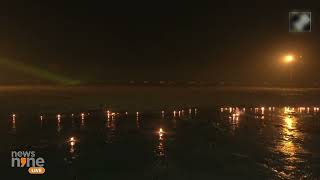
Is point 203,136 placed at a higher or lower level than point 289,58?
lower

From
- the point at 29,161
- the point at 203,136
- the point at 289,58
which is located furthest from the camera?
the point at 289,58

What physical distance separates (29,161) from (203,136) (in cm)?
688

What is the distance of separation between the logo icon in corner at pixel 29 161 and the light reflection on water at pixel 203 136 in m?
0.79

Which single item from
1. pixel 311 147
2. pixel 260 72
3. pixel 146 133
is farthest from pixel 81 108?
pixel 260 72

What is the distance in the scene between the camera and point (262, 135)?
16.0 m

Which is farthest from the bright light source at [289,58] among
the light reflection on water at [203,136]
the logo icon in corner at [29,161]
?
the logo icon in corner at [29,161]

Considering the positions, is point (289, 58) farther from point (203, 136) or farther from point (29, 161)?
point (29, 161)

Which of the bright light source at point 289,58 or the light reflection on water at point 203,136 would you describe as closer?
the light reflection on water at point 203,136

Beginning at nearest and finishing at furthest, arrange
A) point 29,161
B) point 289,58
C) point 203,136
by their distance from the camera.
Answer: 1. point 29,161
2. point 203,136
3. point 289,58

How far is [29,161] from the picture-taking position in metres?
11.0

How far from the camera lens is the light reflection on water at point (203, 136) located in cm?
1175

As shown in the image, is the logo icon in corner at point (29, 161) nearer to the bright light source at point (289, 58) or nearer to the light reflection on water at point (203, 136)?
the light reflection on water at point (203, 136)

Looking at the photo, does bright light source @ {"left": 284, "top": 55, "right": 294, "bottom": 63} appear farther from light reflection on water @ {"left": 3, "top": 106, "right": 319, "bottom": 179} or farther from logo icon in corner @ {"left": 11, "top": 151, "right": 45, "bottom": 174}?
logo icon in corner @ {"left": 11, "top": 151, "right": 45, "bottom": 174}

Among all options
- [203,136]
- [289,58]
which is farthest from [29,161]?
[289,58]
